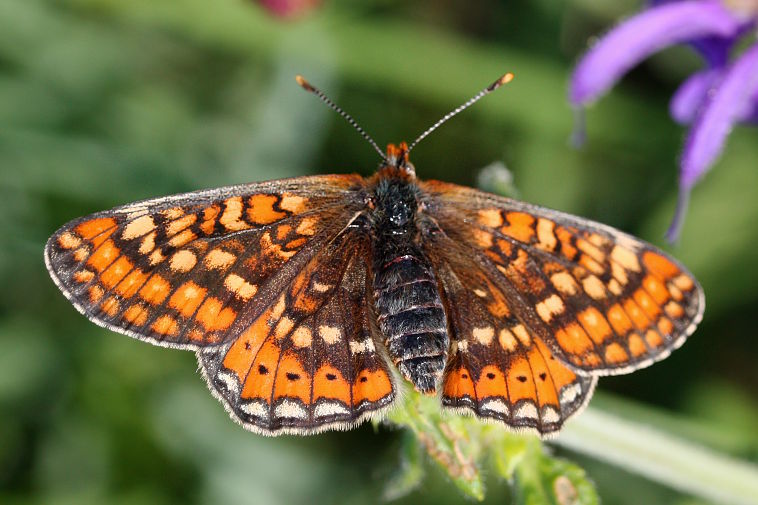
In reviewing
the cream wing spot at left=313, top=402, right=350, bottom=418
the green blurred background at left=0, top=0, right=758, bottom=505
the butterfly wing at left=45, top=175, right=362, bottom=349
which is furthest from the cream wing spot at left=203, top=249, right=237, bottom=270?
the green blurred background at left=0, top=0, right=758, bottom=505

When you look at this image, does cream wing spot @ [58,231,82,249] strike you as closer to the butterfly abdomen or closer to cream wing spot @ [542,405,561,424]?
the butterfly abdomen

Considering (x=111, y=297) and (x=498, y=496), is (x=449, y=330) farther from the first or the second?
(x=498, y=496)

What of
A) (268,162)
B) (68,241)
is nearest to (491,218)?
(68,241)

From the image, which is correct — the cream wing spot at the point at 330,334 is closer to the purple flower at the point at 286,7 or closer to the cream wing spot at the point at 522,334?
the cream wing spot at the point at 522,334

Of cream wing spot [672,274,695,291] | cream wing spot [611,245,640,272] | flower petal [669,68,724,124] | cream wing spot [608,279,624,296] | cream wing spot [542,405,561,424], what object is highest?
flower petal [669,68,724,124]

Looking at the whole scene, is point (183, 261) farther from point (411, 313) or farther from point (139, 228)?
point (411, 313)
